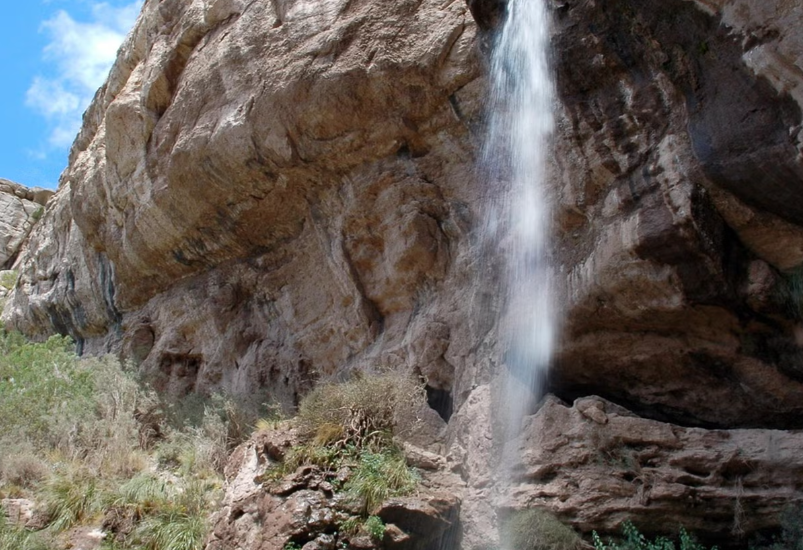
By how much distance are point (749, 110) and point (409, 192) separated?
4263mm

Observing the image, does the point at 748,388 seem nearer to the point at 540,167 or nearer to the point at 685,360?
the point at 685,360

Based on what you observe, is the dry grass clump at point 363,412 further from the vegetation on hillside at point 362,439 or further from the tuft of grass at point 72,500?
the tuft of grass at point 72,500

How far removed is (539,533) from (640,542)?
2.59 feet

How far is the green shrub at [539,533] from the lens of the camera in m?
6.03

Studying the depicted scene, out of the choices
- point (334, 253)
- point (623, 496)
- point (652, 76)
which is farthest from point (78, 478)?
point (652, 76)

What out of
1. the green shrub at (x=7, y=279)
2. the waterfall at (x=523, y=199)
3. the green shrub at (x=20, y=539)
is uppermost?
the green shrub at (x=7, y=279)

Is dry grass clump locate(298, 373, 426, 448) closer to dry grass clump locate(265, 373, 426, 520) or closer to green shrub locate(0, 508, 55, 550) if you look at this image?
dry grass clump locate(265, 373, 426, 520)

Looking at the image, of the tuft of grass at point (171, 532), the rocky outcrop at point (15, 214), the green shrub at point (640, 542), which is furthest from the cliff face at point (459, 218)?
the rocky outcrop at point (15, 214)

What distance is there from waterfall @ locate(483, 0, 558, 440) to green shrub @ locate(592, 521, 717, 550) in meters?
1.37

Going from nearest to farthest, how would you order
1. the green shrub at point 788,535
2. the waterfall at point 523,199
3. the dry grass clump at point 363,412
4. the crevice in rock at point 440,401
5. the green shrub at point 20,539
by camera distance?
the green shrub at point 788,535 < the waterfall at point 523,199 < the dry grass clump at point 363,412 < the green shrub at point 20,539 < the crevice in rock at point 440,401

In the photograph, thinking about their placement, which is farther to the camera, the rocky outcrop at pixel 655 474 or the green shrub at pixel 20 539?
the green shrub at pixel 20 539

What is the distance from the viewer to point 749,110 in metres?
5.74

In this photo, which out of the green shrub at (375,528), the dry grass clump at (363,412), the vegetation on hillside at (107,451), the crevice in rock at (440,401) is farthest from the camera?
the crevice in rock at (440,401)

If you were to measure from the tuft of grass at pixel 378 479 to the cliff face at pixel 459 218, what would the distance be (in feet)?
1.92
